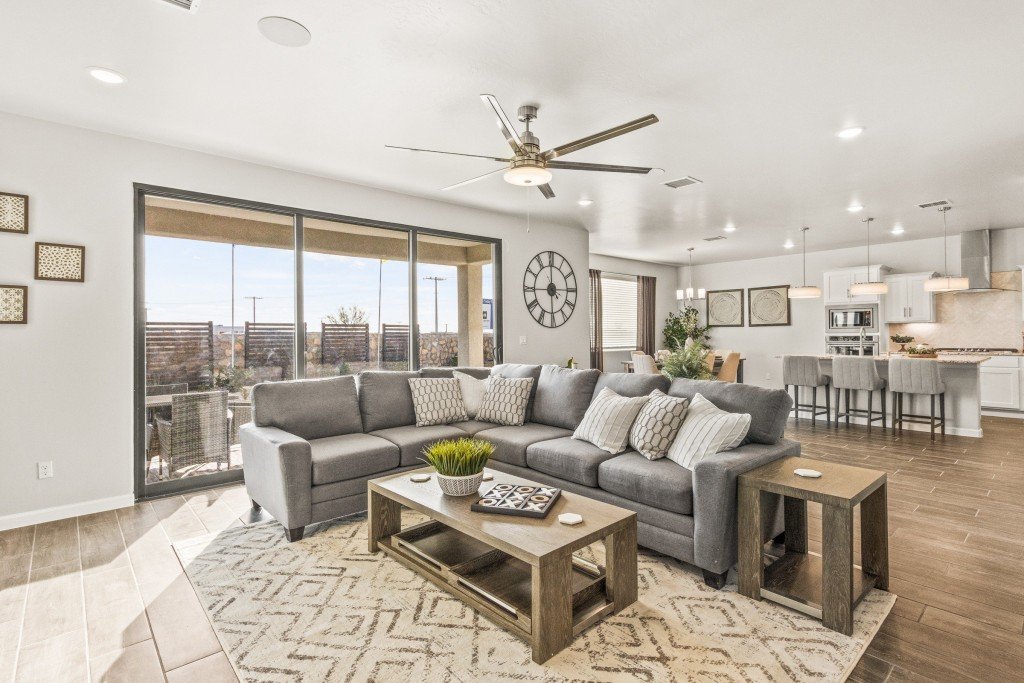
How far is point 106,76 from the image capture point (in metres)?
2.88

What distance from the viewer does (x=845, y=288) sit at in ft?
27.4

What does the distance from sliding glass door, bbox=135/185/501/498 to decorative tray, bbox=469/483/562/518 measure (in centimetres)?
251

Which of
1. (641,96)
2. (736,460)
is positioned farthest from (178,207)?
(736,460)

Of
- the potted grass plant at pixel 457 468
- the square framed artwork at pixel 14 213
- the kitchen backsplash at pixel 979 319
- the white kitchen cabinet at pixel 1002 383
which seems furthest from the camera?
the kitchen backsplash at pixel 979 319

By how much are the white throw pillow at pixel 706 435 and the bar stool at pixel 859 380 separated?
437 cm

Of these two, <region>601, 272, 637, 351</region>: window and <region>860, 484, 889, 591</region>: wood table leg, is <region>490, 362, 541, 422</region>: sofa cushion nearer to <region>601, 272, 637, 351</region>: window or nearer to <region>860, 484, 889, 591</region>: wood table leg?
<region>860, 484, 889, 591</region>: wood table leg

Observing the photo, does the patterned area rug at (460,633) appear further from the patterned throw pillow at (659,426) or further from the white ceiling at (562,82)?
the white ceiling at (562,82)

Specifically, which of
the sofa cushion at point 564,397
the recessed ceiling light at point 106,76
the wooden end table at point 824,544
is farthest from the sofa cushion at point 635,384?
the recessed ceiling light at point 106,76

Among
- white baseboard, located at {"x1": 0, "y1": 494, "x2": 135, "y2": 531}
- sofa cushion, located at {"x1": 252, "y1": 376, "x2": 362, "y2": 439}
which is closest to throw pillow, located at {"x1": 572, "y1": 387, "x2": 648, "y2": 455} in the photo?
sofa cushion, located at {"x1": 252, "y1": 376, "x2": 362, "y2": 439}

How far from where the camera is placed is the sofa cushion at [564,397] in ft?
12.9

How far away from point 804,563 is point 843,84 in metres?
2.80

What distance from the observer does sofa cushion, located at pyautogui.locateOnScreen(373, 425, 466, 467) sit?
364cm

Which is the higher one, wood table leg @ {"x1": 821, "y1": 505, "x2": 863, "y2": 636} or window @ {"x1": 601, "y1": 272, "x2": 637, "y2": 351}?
window @ {"x1": 601, "y1": 272, "x2": 637, "y2": 351}

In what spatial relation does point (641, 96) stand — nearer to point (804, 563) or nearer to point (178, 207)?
point (804, 563)
